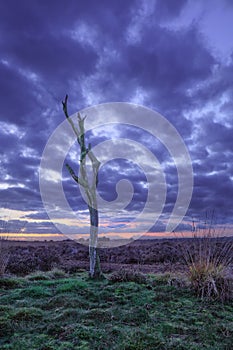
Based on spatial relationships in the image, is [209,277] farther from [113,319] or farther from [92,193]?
[92,193]

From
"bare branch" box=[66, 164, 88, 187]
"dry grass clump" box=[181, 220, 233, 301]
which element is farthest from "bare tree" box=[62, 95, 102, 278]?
"dry grass clump" box=[181, 220, 233, 301]

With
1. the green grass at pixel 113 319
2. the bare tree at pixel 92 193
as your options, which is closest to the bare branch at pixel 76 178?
the bare tree at pixel 92 193

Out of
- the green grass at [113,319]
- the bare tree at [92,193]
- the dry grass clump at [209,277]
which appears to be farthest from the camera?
the bare tree at [92,193]

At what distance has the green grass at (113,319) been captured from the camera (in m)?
4.47

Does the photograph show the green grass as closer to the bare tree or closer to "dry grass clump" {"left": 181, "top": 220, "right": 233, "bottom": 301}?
"dry grass clump" {"left": 181, "top": 220, "right": 233, "bottom": 301}

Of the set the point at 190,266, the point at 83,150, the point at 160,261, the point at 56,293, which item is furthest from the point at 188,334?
the point at 160,261

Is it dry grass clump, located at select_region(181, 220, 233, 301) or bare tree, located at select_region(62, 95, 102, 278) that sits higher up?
bare tree, located at select_region(62, 95, 102, 278)

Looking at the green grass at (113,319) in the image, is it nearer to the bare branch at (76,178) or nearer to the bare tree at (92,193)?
the bare tree at (92,193)

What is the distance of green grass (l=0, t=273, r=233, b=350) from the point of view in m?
4.47

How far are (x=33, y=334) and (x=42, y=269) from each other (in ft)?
27.0

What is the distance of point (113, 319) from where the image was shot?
5387mm

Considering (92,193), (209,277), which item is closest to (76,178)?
(92,193)

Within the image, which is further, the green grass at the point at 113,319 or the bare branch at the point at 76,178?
the bare branch at the point at 76,178

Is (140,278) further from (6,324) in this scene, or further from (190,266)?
(6,324)
